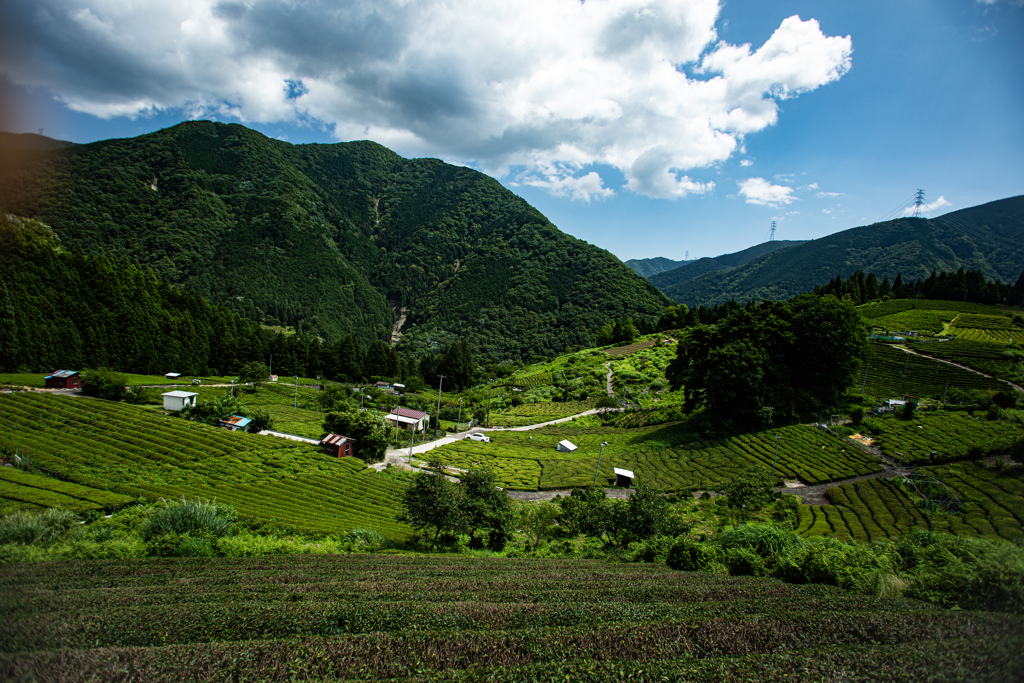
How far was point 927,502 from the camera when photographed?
24.2 meters

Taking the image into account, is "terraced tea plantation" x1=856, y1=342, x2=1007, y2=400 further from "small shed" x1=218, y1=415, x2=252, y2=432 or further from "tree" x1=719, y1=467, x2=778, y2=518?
"small shed" x1=218, y1=415, x2=252, y2=432

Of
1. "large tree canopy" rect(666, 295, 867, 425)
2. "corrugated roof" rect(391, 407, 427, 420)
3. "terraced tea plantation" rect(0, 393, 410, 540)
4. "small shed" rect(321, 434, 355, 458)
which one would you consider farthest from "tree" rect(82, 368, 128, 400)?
"large tree canopy" rect(666, 295, 867, 425)

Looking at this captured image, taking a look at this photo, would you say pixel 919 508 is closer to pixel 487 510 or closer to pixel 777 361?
pixel 777 361

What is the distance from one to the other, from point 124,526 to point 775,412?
51449mm

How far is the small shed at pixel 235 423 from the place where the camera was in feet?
140

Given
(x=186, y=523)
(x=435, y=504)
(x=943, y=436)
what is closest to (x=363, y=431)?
(x=186, y=523)

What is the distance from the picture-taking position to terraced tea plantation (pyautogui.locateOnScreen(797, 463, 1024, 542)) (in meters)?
20.9

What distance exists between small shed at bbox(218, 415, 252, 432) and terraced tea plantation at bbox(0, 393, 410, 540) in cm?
409

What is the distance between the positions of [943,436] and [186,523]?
2040 inches

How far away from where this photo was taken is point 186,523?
1798 centimetres

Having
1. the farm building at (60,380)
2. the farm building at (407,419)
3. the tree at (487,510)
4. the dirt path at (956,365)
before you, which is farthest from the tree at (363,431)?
the dirt path at (956,365)

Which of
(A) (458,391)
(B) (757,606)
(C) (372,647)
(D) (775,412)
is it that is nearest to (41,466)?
(C) (372,647)

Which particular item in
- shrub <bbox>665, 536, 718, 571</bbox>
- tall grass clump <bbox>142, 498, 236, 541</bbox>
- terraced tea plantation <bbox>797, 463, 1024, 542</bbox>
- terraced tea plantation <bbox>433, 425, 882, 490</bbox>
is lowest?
terraced tea plantation <bbox>433, 425, 882, 490</bbox>

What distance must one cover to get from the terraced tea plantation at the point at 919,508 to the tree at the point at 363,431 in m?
34.8
